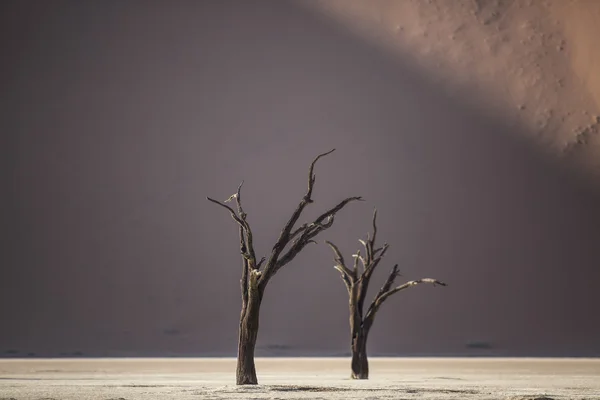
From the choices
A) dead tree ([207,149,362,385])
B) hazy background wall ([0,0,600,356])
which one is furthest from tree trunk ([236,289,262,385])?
hazy background wall ([0,0,600,356])

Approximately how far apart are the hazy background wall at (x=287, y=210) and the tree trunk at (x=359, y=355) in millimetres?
34988

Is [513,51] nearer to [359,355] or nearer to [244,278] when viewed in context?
[359,355]

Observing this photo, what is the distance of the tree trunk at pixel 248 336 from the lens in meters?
18.4

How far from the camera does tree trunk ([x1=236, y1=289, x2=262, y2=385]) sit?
18391 millimetres

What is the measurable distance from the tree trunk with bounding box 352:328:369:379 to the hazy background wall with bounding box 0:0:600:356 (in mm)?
34988

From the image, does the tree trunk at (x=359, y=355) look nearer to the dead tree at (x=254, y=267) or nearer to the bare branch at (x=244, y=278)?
the dead tree at (x=254, y=267)

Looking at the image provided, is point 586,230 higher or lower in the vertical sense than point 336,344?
higher

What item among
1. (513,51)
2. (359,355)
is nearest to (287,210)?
(513,51)

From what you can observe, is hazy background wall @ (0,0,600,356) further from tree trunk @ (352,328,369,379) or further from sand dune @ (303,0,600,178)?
tree trunk @ (352,328,369,379)

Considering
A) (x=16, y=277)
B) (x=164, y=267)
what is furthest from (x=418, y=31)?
(x=16, y=277)

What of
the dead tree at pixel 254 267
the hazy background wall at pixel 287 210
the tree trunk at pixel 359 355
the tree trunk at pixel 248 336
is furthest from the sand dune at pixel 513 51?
the tree trunk at pixel 248 336

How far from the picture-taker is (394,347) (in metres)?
58.4

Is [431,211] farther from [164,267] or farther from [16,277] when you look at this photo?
[16,277]

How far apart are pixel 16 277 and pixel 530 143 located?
33.3 m
